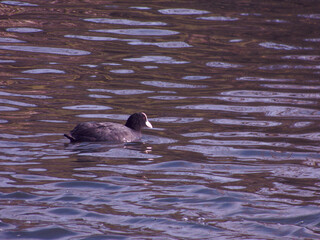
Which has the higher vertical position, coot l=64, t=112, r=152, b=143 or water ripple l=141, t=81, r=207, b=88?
water ripple l=141, t=81, r=207, b=88

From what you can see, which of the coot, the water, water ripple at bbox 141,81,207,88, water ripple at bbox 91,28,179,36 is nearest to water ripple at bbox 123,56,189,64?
the water

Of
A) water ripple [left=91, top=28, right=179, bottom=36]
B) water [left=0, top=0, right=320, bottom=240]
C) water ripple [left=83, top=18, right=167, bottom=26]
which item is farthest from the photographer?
water ripple [left=83, top=18, right=167, bottom=26]

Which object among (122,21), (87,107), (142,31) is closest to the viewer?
(87,107)

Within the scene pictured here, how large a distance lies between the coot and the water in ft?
0.62

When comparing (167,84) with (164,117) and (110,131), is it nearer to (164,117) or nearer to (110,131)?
(164,117)

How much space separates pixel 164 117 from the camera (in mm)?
14242

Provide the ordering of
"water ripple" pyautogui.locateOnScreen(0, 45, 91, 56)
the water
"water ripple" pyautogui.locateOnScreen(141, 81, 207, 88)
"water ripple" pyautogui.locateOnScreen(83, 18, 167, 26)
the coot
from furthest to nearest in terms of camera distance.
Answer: "water ripple" pyautogui.locateOnScreen(83, 18, 167, 26) → "water ripple" pyautogui.locateOnScreen(0, 45, 91, 56) → "water ripple" pyautogui.locateOnScreen(141, 81, 207, 88) → the coot → the water

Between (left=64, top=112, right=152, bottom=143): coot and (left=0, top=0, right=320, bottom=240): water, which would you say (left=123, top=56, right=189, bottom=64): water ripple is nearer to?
(left=0, top=0, right=320, bottom=240): water

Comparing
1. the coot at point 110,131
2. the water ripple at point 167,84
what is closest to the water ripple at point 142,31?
the water ripple at point 167,84

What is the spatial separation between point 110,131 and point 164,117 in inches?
84.2

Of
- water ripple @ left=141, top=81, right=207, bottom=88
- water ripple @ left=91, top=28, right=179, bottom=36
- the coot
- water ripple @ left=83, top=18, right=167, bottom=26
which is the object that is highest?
water ripple @ left=83, top=18, right=167, bottom=26

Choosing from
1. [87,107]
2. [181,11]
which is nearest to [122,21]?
[181,11]

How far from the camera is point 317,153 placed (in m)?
11.7

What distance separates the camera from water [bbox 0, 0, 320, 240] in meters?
8.33
